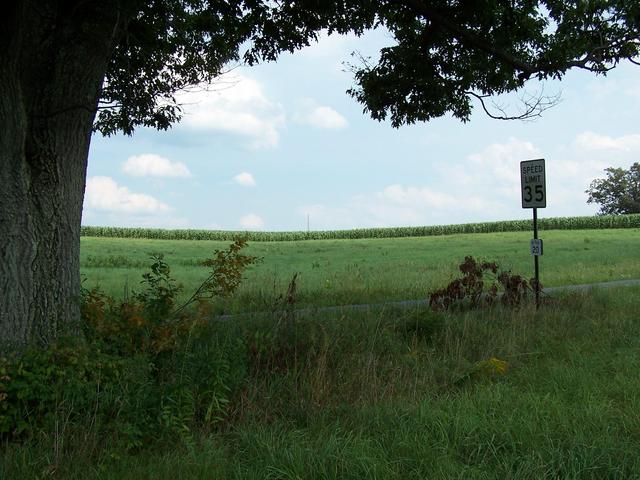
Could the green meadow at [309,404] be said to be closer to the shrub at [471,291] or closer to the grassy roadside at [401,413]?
the grassy roadside at [401,413]

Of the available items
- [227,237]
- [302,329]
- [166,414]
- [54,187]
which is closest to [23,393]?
[166,414]

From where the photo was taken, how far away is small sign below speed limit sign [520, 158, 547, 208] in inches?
433

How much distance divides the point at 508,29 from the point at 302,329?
683 cm

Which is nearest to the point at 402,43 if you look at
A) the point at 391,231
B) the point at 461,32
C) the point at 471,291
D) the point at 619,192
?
the point at 461,32

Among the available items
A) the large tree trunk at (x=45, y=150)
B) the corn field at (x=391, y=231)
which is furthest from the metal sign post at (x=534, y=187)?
the corn field at (x=391, y=231)

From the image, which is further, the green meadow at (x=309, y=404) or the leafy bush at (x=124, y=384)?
the leafy bush at (x=124, y=384)

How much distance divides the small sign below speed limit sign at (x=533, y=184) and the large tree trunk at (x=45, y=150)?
8237 millimetres

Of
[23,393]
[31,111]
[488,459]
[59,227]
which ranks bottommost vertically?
[488,459]

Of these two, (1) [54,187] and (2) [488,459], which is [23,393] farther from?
(2) [488,459]

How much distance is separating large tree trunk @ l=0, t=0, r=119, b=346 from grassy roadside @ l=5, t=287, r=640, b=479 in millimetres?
1626

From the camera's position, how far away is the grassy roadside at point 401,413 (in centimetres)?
393

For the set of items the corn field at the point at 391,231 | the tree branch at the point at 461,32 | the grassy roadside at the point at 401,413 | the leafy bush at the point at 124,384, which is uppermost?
the tree branch at the point at 461,32

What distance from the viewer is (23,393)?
456 cm

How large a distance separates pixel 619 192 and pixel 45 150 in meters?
103
